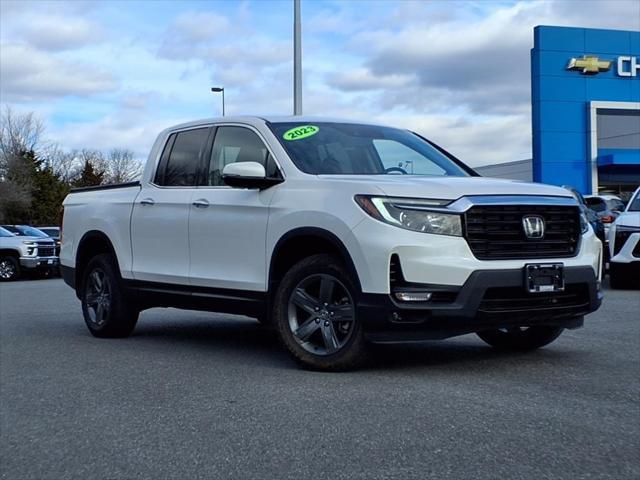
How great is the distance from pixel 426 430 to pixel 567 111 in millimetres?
37131

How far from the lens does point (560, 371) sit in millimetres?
6223

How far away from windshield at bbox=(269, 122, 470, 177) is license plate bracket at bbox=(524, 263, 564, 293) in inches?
53.2

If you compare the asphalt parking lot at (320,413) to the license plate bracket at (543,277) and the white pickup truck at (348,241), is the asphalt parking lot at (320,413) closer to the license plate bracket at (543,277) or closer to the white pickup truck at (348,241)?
the white pickup truck at (348,241)

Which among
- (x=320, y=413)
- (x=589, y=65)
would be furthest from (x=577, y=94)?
(x=320, y=413)

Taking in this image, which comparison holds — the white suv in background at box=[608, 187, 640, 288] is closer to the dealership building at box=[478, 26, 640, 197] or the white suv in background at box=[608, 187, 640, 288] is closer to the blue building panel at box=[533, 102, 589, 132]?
the dealership building at box=[478, 26, 640, 197]

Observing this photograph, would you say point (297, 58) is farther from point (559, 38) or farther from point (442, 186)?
point (559, 38)

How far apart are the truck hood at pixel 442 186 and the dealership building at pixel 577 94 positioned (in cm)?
3272

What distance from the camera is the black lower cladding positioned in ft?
18.8

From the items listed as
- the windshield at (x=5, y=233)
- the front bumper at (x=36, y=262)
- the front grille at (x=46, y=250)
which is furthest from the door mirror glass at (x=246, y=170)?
the windshield at (x=5, y=233)

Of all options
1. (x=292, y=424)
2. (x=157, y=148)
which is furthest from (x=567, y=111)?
(x=292, y=424)

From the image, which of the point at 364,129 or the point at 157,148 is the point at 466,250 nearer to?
the point at 364,129

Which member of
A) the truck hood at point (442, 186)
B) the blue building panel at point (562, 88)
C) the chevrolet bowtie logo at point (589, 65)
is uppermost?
the chevrolet bowtie logo at point (589, 65)

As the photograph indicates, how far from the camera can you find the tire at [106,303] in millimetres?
8477

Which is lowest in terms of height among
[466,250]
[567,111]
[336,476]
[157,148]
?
[336,476]
